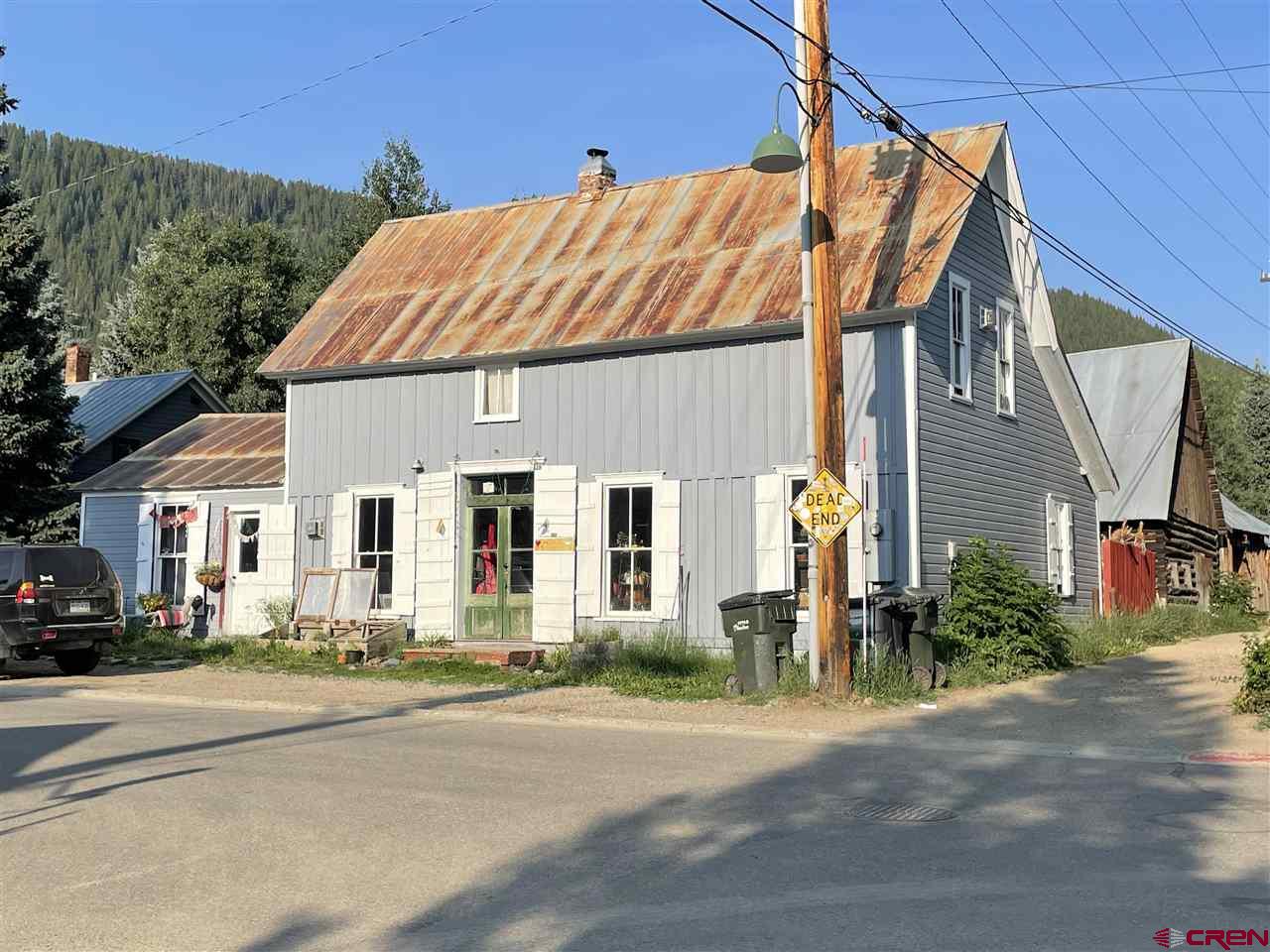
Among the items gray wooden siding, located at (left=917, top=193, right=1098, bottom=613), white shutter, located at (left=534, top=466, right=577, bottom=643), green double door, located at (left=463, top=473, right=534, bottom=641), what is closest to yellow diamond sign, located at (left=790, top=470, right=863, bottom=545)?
gray wooden siding, located at (left=917, top=193, right=1098, bottom=613)

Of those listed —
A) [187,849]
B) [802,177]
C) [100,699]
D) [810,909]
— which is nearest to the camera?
[810,909]

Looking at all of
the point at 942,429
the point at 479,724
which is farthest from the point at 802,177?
the point at 479,724

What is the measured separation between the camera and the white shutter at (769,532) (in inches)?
721

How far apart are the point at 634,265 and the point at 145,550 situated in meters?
10.9

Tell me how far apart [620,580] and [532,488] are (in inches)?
83.8

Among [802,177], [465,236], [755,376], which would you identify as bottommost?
[755,376]

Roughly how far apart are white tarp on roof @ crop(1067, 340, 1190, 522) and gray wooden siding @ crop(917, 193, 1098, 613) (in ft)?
13.9

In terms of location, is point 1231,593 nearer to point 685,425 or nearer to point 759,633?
point 685,425

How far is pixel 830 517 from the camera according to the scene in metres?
13.9

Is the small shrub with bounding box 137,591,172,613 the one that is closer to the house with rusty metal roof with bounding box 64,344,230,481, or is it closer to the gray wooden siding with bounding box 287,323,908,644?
the gray wooden siding with bounding box 287,323,908,644

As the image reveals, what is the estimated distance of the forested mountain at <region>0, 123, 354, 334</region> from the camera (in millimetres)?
146500

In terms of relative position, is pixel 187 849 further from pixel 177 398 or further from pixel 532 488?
pixel 177 398

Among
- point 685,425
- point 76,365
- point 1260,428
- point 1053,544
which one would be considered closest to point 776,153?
point 685,425

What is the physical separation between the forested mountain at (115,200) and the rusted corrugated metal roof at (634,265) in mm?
118047
